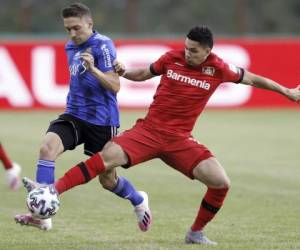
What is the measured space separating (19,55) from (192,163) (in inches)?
664

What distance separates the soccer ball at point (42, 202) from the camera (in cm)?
752

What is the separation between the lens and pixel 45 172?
828 cm

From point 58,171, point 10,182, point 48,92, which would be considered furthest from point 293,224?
point 48,92

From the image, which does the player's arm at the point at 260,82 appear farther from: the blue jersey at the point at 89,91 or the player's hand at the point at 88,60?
the player's hand at the point at 88,60

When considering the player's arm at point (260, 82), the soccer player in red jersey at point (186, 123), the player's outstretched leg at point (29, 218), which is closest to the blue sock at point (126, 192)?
the soccer player in red jersey at point (186, 123)

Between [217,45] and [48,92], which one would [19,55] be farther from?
[217,45]

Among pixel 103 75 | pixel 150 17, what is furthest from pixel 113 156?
pixel 150 17

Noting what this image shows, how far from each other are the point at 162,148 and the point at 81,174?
32.9 inches

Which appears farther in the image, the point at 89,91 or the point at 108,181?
the point at 108,181

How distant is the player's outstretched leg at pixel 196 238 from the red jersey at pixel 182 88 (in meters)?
0.90

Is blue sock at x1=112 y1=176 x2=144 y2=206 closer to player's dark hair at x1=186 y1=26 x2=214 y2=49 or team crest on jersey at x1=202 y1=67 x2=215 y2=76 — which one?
team crest on jersey at x1=202 y1=67 x2=215 y2=76

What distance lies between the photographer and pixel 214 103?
2528 cm

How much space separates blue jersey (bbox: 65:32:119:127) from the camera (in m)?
8.78

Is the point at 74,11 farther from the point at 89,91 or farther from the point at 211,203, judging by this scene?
the point at 211,203
